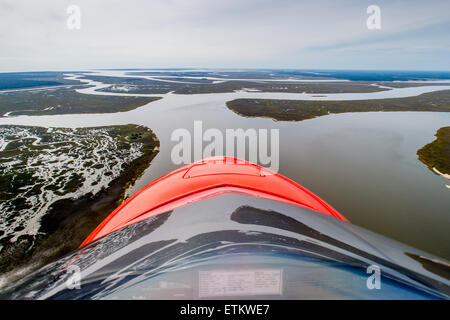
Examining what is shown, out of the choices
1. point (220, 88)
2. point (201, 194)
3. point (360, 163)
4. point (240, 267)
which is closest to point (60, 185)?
point (201, 194)

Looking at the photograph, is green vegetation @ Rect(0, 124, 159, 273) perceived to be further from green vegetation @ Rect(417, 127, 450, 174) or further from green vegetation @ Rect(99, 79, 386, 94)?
green vegetation @ Rect(99, 79, 386, 94)

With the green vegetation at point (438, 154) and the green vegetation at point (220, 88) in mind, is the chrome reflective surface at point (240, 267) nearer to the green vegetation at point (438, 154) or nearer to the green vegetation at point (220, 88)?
the green vegetation at point (438, 154)

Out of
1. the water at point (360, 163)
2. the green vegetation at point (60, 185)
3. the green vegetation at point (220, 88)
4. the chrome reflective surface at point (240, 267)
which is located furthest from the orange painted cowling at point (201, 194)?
→ the green vegetation at point (220, 88)

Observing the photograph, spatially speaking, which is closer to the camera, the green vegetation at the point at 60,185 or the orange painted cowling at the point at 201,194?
the orange painted cowling at the point at 201,194

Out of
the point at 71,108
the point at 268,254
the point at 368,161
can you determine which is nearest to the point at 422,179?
the point at 368,161

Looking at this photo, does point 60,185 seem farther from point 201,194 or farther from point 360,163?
point 360,163

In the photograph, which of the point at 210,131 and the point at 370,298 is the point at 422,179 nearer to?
the point at 370,298
